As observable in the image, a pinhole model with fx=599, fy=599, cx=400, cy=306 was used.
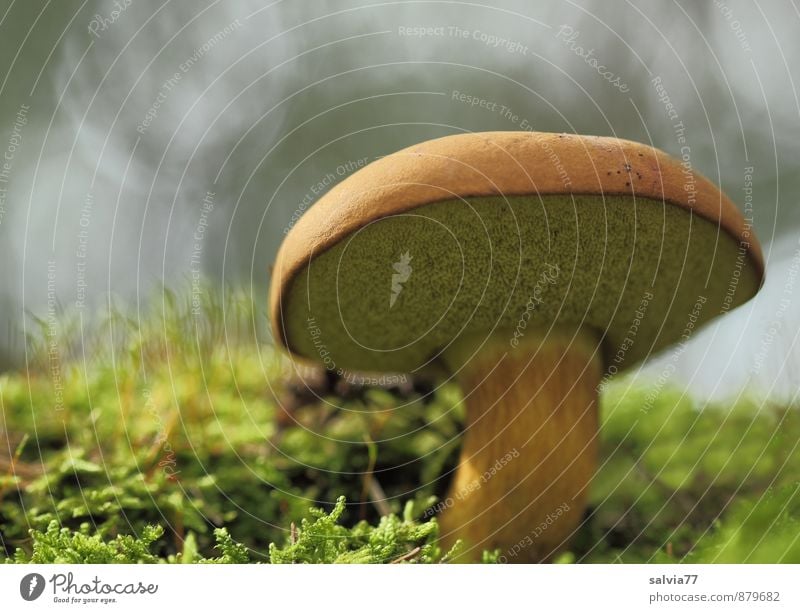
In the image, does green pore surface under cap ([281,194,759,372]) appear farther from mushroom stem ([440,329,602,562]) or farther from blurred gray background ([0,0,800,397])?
blurred gray background ([0,0,800,397])

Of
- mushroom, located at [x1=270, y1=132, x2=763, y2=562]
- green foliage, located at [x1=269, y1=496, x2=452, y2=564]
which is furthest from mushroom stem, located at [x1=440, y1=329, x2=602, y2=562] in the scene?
green foliage, located at [x1=269, y1=496, x2=452, y2=564]

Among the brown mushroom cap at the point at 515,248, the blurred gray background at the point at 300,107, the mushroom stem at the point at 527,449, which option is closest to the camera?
the brown mushroom cap at the point at 515,248

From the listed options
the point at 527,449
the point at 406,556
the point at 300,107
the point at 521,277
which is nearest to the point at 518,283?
the point at 521,277

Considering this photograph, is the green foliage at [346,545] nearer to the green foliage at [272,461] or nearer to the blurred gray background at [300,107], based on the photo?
the green foliage at [272,461]

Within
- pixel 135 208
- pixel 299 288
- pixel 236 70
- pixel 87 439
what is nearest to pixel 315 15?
pixel 236 70

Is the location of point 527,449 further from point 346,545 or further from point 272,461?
point 272,461

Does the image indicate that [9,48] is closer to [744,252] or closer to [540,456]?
[540,456]

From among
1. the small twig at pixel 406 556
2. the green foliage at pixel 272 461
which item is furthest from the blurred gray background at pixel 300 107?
the small twig at pixel 406 556
